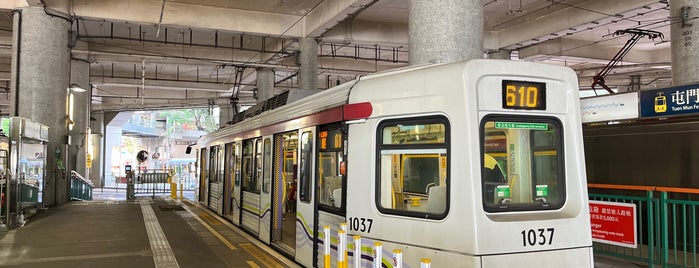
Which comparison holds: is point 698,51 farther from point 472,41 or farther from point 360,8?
point 360,8

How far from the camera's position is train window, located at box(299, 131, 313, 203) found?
666cm

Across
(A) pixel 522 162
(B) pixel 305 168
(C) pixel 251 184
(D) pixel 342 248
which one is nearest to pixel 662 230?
(A) pixel 522 162

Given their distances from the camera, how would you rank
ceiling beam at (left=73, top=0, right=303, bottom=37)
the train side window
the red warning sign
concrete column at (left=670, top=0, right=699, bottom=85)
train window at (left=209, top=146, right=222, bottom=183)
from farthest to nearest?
1. ceiling beam at (left=73, top=0, right=303, bottom=37)
2. the train side window
3. train window at (left=209, top=146, right=222, bottom=183)
4. concrete column at (left=670, top=0, right=699, bottom=85)
5. the red warning sign

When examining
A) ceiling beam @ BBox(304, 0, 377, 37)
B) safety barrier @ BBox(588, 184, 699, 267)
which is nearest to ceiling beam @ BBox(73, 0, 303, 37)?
ceiling beam @ BBox(304, 0, 377, 37)

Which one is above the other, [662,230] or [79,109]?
[79,109]

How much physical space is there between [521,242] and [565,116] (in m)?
1.27

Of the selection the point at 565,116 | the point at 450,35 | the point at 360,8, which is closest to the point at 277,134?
the point at 450,35

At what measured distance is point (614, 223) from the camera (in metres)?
6.99

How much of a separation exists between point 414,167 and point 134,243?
20.6ft

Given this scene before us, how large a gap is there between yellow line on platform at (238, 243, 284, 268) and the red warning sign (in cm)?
451

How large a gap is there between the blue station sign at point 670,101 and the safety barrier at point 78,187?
1802 cm

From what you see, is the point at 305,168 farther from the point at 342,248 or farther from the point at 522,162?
the point at 522,162

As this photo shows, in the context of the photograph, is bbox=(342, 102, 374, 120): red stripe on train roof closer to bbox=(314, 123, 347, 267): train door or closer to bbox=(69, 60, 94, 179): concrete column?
bbox=(314, 123, 347, 267): train door

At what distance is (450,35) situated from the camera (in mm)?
8148
